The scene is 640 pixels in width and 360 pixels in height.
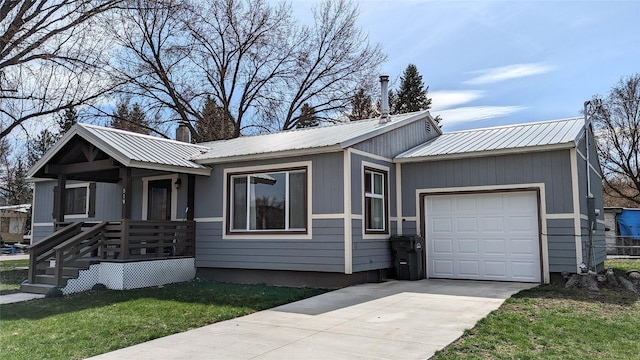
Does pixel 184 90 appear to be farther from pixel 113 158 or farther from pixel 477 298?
pixel 477 298

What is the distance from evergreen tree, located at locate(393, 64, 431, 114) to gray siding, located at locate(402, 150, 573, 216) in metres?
25.7

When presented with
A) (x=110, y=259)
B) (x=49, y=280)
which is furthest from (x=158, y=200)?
(x=49, y=280)

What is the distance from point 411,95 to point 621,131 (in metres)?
14.0

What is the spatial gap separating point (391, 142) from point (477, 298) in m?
4.61

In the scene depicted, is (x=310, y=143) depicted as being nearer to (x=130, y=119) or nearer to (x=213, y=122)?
(x=213, y=122)

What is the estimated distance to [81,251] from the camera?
10086mm

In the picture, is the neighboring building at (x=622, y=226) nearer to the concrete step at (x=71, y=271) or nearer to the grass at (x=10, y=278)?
the concrete step at (x=71, y=271)

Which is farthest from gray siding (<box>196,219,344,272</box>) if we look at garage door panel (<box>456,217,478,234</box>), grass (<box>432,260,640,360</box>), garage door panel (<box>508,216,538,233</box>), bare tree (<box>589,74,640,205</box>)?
bare tree (<box>589,74,640,205</box>)

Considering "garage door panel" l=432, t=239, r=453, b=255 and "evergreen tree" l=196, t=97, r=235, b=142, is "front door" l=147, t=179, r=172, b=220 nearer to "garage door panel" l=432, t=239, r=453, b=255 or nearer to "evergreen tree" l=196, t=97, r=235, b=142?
"garage door panel" l=432, t=239, r=453, b=255

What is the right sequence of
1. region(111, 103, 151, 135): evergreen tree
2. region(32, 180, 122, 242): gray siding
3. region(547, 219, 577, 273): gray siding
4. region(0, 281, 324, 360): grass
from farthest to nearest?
region(111, 103, 151, 135): evergreen tree → region(32, 180, 122, 242): gray siding → region(547, 219, 577, 273): gray siding → region(0, 281, 324, 360): grass

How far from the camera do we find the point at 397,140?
467 inches

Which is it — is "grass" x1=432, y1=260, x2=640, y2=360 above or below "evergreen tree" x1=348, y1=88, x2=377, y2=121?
below

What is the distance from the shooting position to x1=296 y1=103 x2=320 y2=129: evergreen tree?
26.5m

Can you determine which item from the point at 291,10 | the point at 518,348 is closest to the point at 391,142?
the point at 518,348
